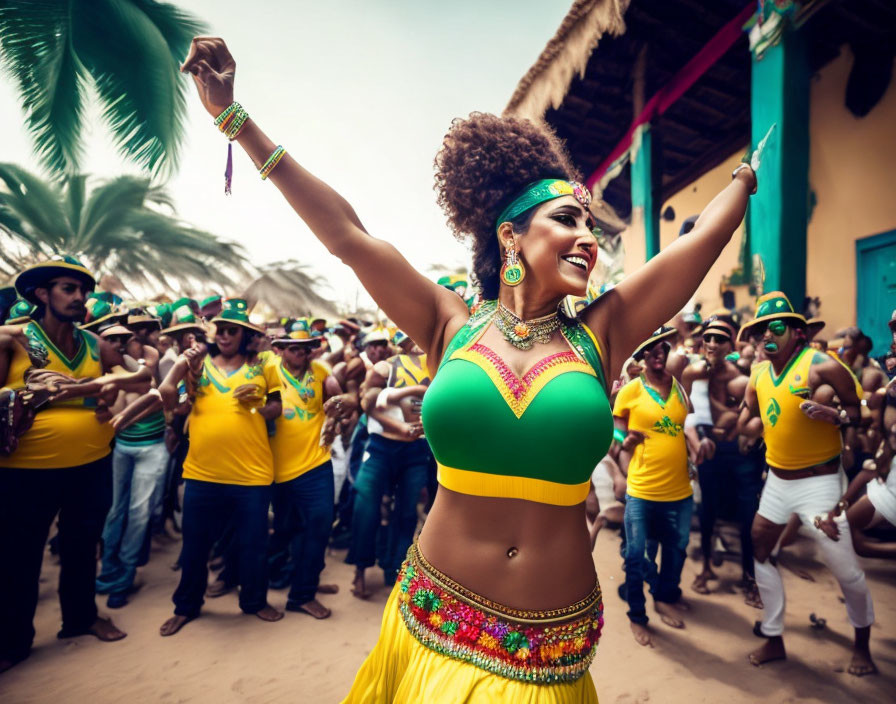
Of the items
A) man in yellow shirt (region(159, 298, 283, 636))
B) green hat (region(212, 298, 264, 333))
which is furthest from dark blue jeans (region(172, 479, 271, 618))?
green hat (region(212, 298, 264, 333))

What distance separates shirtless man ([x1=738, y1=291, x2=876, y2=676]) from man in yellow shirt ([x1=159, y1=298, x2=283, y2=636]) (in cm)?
393

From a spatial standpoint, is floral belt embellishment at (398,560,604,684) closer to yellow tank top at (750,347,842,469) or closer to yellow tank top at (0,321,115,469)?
yellow tank top at (750,347,842,469)

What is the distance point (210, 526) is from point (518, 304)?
3.76 metres

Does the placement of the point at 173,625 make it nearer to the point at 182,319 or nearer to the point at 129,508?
the point at 129,508

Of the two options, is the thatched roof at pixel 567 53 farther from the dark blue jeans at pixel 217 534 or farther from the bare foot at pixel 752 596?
the bare foot at pixel 752 596

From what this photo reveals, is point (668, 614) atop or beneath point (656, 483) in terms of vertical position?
beneath

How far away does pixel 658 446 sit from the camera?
4434mm

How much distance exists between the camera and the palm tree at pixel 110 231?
1584 cm

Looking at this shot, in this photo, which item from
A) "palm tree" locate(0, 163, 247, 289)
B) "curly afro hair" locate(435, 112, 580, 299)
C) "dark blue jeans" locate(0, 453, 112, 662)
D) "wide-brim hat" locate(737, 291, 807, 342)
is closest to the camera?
"curly afro hair" locate(435, 112, 580, 299)

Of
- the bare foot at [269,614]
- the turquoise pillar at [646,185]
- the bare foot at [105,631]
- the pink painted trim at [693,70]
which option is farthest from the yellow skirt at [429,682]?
the turquoise pillar at [646,185]

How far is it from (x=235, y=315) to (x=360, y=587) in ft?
9.15

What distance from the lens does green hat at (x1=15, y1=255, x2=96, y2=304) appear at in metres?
3.63

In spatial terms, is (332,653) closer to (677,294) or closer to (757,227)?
(677,294)

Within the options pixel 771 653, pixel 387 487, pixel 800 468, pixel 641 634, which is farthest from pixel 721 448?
pixel 387 487
